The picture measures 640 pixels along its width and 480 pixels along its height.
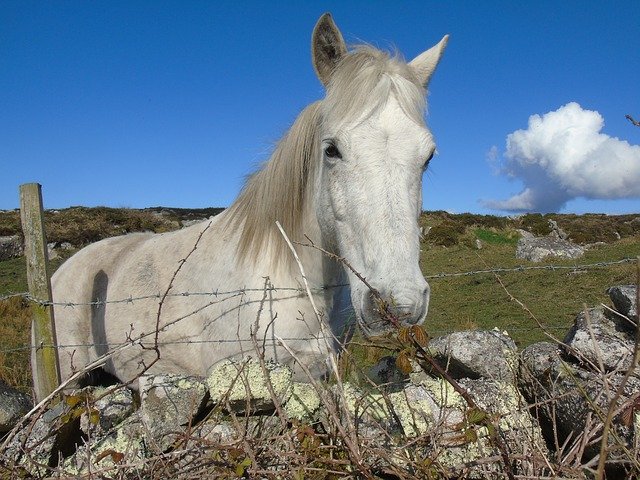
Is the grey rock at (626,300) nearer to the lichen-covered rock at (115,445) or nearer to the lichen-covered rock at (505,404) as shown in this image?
the lichen-covered rock at (505,404)

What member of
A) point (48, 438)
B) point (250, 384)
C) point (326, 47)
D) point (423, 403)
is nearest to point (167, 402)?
point (250, 384)

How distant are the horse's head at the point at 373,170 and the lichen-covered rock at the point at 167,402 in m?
0.94

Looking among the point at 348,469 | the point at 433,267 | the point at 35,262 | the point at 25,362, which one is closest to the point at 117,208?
the point at 433,267

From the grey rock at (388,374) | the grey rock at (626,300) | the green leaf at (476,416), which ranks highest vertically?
the grey rock at (626,300)

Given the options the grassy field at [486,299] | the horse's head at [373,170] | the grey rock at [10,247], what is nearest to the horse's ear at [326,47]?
the horse's head at [373,170]

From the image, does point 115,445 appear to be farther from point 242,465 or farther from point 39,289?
point 39,289

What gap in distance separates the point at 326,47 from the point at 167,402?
2435 mm

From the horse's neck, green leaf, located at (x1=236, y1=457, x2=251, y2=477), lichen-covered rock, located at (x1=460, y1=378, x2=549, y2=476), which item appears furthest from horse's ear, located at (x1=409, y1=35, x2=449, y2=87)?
green leaf, located at (x1=236, y1=457, x2=251, y2=477)

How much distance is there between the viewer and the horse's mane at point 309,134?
2.89m

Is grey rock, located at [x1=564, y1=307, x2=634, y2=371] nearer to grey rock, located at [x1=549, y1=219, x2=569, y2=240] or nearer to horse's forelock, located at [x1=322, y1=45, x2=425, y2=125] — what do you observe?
horse's forelock, located at [x1=322, y1=45, x2=425, y2=125]

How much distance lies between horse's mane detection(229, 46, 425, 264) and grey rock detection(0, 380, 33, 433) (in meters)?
1.62

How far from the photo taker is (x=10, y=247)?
18.7m

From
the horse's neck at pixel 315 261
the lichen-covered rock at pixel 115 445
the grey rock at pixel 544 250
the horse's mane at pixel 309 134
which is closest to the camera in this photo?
the lichen-covered rock at pixel 115 445

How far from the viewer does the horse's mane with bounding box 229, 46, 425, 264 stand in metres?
2.89
